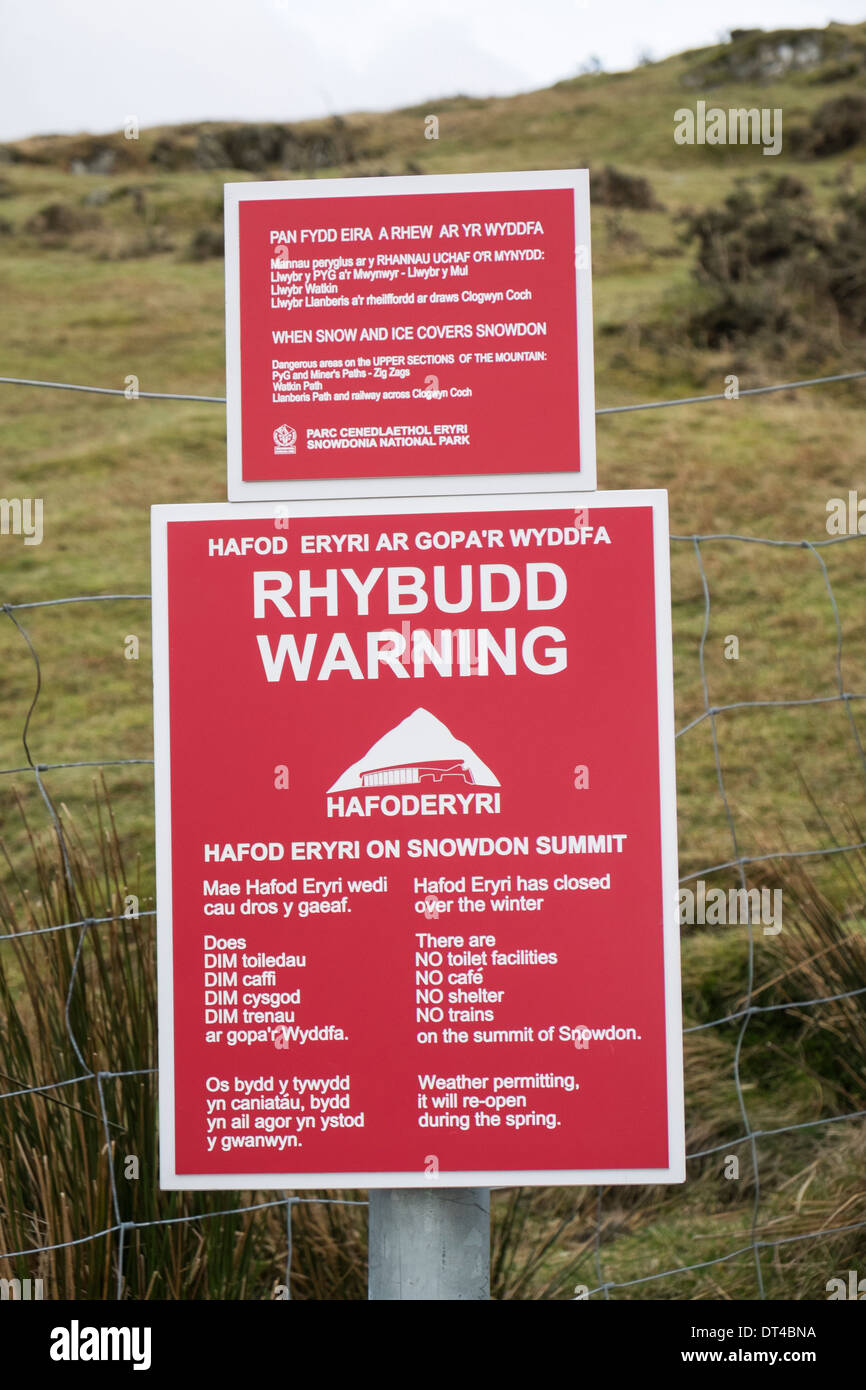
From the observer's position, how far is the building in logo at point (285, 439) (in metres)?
2.00

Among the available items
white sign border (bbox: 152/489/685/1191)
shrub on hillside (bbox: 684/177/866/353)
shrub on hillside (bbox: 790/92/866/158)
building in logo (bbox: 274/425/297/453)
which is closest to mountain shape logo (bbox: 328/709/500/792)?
white sign border (bbox: 152/489/685/1191)

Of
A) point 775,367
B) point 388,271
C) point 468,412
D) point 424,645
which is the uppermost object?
point 775,367

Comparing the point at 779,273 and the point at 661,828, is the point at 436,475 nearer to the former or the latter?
the point at 661,828

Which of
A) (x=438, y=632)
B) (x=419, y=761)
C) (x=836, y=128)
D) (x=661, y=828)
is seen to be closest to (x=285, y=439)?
(x=438, y=632)

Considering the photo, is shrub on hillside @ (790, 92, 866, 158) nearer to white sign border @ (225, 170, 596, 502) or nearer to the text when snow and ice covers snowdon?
white sign border @ (225, 170, 596, 502)

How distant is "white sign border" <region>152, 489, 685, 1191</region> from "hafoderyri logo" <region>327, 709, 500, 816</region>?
0.28 metres

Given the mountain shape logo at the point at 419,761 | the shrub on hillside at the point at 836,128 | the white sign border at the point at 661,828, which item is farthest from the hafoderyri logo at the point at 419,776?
Result: the shrub on hillside at the point at 836,128

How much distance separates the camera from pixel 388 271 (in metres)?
1.99

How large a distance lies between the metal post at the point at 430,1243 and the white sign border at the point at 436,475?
43.7 inches

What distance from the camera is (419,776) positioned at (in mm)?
1900

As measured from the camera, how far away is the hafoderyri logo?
6.24ft

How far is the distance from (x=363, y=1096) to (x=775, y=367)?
12.5 metres

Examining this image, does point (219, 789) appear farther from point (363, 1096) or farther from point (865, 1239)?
point (865, 1239)

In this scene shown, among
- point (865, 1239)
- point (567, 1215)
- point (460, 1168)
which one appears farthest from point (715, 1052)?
point (460, 1168)
